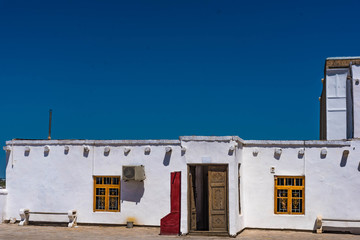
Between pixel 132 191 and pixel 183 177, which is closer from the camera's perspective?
pixel 183 177

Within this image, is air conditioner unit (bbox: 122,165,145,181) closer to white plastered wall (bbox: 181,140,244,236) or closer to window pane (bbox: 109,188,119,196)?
window pane (bbox: 109,188,119,196)

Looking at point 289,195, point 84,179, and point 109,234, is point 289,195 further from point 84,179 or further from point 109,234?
point 84,179

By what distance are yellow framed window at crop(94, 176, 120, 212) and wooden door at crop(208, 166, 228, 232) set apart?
3934 mm

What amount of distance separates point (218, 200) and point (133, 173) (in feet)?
11.3

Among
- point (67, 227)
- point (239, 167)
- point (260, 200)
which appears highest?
point (239, 167)

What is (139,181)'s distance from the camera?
714 inches

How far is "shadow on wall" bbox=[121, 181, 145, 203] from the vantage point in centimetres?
1814

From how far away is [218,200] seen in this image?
53.1 feet

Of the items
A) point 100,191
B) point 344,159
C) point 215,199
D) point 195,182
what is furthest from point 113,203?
point 344,159

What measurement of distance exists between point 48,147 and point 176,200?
581 cm

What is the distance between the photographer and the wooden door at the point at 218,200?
52.8ft

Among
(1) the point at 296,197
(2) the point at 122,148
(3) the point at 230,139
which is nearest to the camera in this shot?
(3) the point at 230,139

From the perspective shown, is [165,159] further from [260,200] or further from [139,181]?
[260,200]

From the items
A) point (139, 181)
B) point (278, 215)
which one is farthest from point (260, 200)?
point (139, 181)
